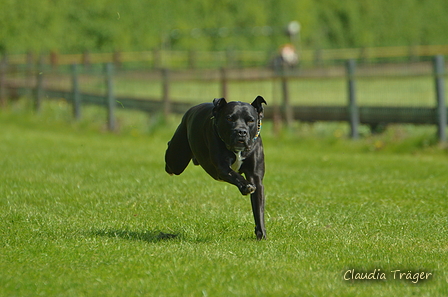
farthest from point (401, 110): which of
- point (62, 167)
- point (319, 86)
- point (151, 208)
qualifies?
point (151, 208)

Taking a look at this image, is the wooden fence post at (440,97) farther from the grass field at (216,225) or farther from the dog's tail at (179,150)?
the dog's tail at (179,150)

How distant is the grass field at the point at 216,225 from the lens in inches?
205

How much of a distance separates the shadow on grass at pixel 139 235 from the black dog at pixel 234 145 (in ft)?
2.43

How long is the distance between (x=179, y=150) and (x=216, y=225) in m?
0.86

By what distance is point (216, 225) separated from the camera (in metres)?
7.51

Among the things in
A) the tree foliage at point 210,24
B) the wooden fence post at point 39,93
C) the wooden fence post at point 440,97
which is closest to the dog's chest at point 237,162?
the wooden fence post at point 440,97

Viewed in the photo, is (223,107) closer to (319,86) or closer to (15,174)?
(15,174)

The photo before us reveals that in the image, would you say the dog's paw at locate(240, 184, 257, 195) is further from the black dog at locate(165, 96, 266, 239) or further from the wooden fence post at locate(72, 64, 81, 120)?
the wooden fence post at locate(72, 64, 81, 120)

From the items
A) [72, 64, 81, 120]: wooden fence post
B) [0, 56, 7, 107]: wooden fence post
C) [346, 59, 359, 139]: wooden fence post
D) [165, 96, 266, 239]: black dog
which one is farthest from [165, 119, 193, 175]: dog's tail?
[0, 56, 7, 107]: wooden fence post

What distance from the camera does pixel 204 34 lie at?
150 feet

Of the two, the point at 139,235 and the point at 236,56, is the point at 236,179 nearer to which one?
the point at 139,235

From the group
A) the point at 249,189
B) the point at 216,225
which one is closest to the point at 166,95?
the point at 216,225

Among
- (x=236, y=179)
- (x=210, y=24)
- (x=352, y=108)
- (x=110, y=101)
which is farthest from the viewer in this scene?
(x=210, y=24)

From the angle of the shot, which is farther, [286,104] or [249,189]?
[286,104]
